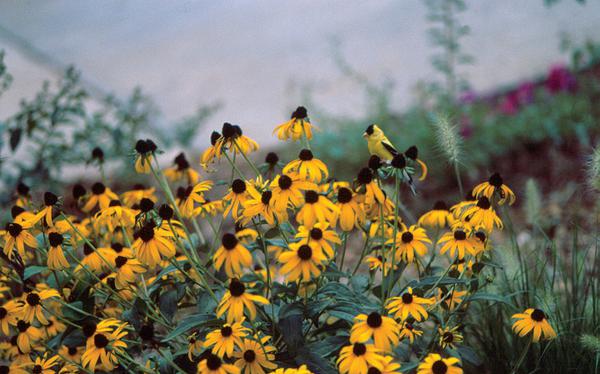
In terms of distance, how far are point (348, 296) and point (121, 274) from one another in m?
0.55

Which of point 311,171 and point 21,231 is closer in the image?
point 311,171

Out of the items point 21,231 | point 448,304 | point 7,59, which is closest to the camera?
point 21,231

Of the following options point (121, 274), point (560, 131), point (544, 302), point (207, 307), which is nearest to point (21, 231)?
point (121, 274)

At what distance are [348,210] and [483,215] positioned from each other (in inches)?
14.3

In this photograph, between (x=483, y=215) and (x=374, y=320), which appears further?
(x=483, y=215)

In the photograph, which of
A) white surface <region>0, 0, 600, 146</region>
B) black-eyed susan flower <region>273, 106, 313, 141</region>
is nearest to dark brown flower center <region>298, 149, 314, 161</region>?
black-eyed susan flower <region>273, 106, 313, 141</region>

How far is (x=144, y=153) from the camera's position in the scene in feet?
5.46

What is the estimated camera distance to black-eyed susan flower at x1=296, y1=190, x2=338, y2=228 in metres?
1.38

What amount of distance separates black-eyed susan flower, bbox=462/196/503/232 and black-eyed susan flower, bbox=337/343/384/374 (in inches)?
17.1

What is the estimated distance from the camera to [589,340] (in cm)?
156

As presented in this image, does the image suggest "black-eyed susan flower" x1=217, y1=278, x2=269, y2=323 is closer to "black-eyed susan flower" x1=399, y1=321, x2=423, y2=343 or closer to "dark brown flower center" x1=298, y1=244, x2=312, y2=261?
"dark brown flower center" x1=298, y1=244, x2=312, y2=261

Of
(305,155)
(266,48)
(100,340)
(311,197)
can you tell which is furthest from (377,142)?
(266,48)

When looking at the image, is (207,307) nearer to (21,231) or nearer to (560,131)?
(21,231)

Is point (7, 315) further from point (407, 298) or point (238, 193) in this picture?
point (407, 298)
